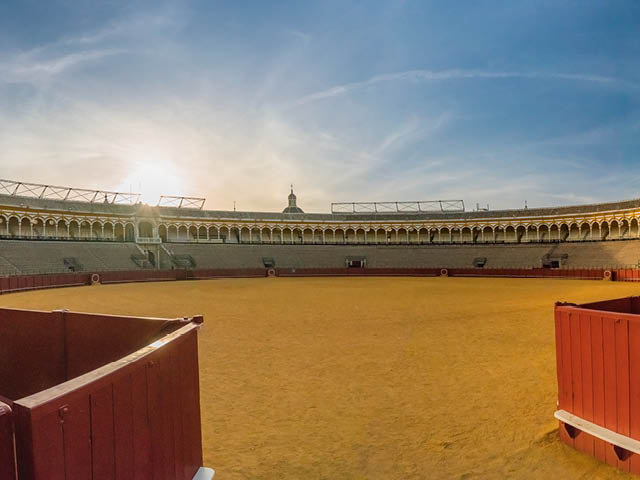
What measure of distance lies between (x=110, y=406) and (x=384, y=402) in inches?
193

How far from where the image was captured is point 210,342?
10648mm

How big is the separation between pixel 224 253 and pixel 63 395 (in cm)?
5122

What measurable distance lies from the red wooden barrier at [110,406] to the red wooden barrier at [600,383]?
4.41 m

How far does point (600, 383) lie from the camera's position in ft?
14.7

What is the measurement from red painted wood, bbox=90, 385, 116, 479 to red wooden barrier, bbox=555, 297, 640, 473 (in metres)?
4.83

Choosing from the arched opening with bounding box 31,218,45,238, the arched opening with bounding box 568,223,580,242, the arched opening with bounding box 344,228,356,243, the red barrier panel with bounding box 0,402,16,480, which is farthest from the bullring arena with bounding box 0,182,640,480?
the arched opening with bounding box 344,228,356,243

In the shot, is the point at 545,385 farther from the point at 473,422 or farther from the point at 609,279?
the point at 609,279

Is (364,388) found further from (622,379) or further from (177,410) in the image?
(177,410)

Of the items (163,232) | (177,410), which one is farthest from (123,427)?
(163,232)

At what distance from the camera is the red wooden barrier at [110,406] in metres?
1.70

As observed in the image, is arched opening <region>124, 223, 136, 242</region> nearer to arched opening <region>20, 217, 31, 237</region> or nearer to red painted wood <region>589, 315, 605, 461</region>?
arched opening <region>20, 217, 31, 237</region>

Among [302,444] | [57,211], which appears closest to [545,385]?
[302,444]

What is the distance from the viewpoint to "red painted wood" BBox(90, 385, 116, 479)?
2.04 meters

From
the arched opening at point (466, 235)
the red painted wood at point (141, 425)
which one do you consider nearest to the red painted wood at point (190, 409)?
the red painted wood at point (141, 425)
